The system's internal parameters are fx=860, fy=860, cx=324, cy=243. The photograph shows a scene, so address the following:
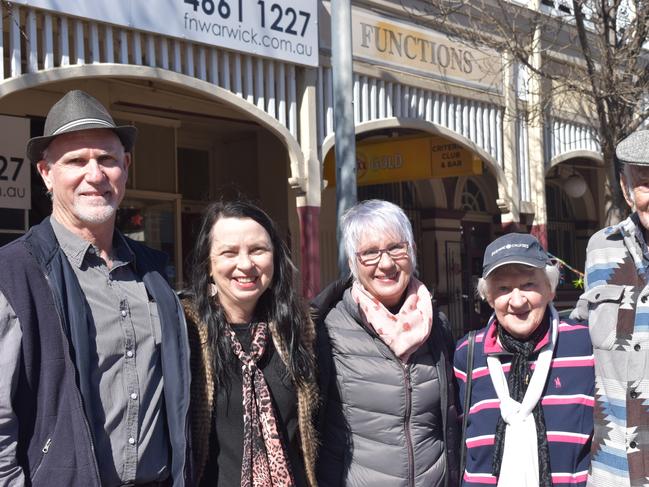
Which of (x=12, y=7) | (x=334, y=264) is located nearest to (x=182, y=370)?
A: (x=12, y=7)

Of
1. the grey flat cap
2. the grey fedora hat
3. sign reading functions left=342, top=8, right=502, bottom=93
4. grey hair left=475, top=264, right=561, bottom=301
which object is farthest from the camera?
sign reading functions left=342, top=8, right=502, bottom=93

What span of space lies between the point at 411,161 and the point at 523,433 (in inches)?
331

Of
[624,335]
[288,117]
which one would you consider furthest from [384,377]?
[288,117]

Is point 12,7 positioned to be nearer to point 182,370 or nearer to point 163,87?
point 163,87

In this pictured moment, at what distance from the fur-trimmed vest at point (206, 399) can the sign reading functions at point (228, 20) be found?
4.29 meters

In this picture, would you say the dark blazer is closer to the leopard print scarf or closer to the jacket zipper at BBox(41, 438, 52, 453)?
the jacket zipper at BBox(41, 438, 52, 453)

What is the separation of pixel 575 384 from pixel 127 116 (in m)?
8.15

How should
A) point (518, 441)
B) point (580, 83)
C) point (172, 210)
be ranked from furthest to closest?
point (172, 210) → point (580, 83) → point (518, 441)

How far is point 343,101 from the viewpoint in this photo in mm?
6957

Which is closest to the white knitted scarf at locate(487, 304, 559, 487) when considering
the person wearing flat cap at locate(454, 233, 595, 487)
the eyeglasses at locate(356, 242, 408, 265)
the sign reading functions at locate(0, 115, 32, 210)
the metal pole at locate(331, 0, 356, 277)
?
the person wearing flat cap at locate(454, 233, 595, 487)

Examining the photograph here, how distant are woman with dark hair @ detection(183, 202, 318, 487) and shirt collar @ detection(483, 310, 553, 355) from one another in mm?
695

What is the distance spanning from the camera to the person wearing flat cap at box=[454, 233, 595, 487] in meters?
3.19

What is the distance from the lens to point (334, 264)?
1241cm

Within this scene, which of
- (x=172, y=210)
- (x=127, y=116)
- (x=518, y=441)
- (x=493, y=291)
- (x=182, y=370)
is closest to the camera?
(x=182, y=370)
